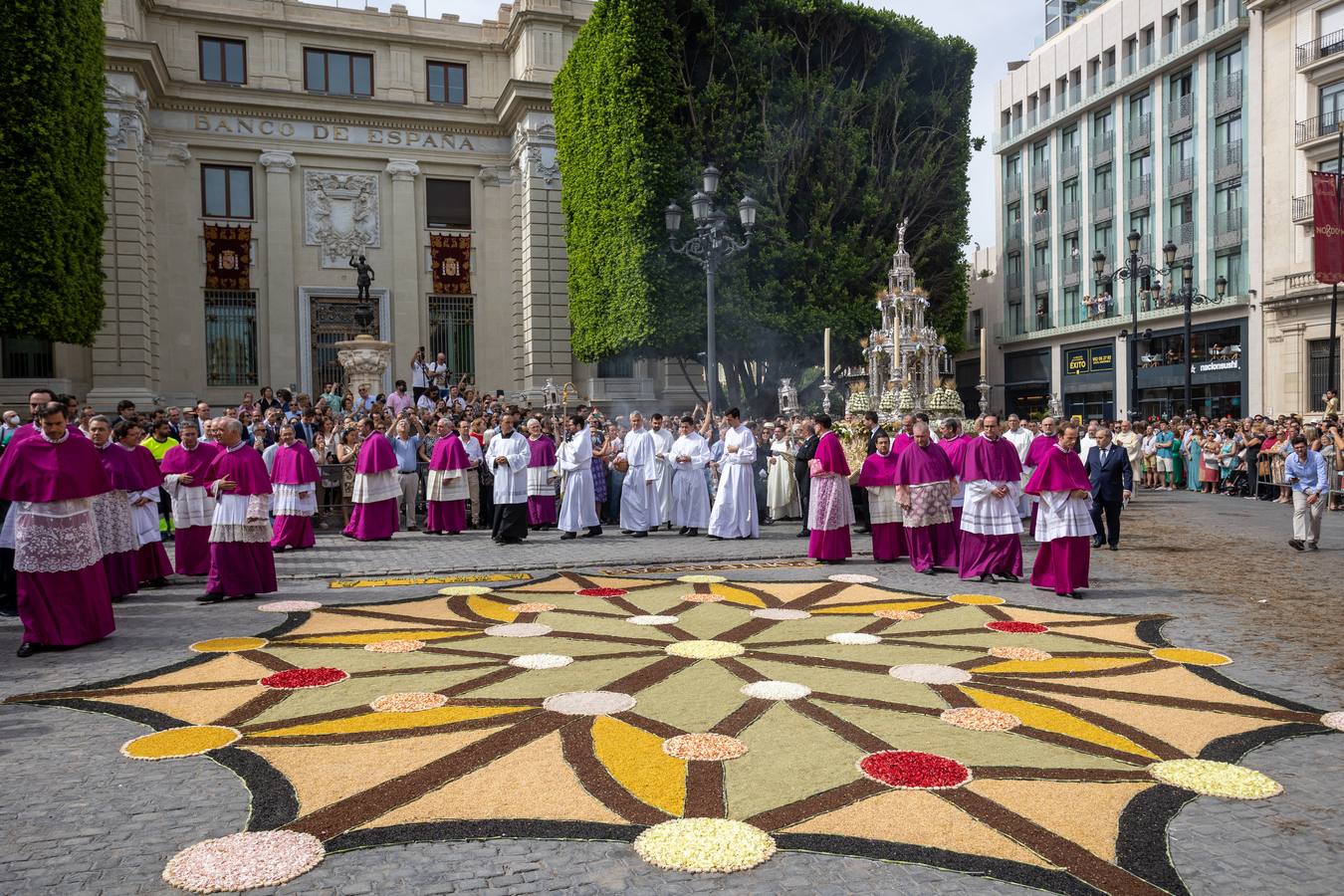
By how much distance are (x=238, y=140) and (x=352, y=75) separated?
4.34 m

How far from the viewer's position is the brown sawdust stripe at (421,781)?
4.22 metres

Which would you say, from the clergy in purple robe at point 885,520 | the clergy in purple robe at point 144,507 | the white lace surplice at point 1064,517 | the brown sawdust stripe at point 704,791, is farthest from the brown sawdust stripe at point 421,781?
the clergy in purple robe at point 885,520

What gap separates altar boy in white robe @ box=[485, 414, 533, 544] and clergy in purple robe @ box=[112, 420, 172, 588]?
4.71m

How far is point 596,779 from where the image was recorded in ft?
15.5

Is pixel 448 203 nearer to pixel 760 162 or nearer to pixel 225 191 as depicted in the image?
pixel 225 191

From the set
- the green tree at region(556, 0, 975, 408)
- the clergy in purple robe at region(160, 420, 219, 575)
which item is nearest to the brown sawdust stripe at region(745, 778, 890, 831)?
the clergy in purple robe at region(160, 420, 219, 575)

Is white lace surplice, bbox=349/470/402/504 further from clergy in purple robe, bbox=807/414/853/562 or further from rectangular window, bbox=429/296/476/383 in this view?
rectangular window, bbox=429/296/476/383

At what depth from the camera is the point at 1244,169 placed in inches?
1390

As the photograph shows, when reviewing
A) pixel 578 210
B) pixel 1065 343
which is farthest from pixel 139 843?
pixel 1065 343

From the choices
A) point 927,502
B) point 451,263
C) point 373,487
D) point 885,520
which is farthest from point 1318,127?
point 373,487

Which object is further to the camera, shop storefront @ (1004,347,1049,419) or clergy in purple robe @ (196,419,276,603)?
shop storefront @ (1004,347,1049,419)

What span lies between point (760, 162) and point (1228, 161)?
862 inches

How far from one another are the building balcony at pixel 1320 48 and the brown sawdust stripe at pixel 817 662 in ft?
113

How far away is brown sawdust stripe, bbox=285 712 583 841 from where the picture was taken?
13.9ft
